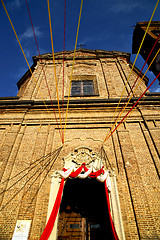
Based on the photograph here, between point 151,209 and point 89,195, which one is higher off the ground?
point 89,195

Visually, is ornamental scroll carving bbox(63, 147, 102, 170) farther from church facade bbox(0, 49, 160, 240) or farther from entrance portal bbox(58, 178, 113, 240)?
entrance portal bbox(58, 178, 113, 240)

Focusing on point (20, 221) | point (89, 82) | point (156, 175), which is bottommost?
point (20, 221)

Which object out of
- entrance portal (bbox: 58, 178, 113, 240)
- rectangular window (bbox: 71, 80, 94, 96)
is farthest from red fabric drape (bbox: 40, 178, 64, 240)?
rectangular window (bbox: 71, 80, 94, 96)

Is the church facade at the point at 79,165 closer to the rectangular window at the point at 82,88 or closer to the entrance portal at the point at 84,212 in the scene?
the entrance portal at the point at 84,212

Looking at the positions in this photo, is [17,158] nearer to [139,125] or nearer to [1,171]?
[1,171]

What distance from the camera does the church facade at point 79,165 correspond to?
16.1 ft

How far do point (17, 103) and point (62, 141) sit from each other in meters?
3.45

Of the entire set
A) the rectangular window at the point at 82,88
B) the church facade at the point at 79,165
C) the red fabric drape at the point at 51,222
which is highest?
the rectangular window at the point at 82,88

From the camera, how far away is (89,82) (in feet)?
35.1

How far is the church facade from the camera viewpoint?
16.1 ft

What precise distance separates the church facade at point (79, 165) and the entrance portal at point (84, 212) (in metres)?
0.03

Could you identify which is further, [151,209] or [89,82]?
[89,82]

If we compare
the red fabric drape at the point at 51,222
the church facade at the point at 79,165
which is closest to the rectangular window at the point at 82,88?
the church facade at the point at 79,165

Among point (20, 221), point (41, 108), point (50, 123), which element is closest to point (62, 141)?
point (50, 123)
